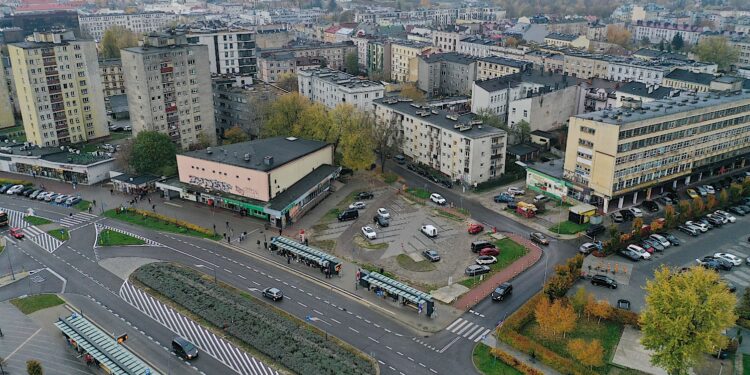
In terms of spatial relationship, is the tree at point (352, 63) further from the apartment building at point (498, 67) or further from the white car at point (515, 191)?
the white car at point (515, 191)

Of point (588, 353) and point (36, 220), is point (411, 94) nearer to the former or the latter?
point (36, 220)

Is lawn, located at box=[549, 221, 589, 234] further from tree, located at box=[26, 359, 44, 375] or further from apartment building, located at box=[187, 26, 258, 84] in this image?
apartment building, located at box=[187, 26, 258, 84]

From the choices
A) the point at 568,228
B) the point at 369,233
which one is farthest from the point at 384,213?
the point at 568,228

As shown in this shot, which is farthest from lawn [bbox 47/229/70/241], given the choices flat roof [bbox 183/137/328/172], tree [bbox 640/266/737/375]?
tree [bbox 640/266/737/375]

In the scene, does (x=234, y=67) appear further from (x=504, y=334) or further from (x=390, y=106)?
(x=504, y=334)

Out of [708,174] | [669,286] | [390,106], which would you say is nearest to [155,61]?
[390,106]

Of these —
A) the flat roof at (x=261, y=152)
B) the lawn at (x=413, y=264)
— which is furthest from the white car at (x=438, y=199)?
the flat roof at (x=261, y=152)

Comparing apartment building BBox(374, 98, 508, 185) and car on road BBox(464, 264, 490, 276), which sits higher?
apartment building BBox(374, 98, 508, 185)
